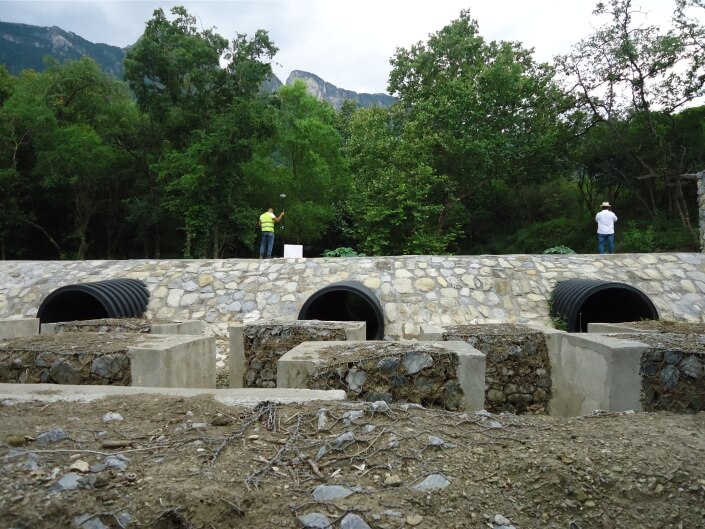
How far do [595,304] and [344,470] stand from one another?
8281mm

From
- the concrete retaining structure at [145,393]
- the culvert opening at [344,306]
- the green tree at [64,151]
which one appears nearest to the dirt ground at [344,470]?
the concrete retaining structure at [145,393]

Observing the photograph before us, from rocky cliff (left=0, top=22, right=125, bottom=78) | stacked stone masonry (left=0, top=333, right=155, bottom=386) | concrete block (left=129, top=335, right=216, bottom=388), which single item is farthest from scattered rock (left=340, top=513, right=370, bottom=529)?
rocky cliff (left=0, top=22, right=125, bottom=78)

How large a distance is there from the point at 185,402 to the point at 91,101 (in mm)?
23509

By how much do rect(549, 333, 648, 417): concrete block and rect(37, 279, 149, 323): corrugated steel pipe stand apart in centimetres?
641

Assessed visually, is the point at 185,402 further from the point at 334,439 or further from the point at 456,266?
the point at 456,266

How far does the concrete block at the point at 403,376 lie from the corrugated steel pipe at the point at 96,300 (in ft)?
17.3

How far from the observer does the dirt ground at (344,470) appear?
1590mm

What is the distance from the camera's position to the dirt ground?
159cm

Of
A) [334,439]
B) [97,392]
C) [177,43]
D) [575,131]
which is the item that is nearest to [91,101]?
[177,43]

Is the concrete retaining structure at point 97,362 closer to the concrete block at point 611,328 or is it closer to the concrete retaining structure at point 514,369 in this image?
the concrete retaining structure at point 514,369

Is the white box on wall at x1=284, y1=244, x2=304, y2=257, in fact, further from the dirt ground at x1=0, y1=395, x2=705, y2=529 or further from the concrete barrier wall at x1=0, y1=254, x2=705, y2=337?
the dirt ground at x1=0, y1=395, x2=705, y2=529

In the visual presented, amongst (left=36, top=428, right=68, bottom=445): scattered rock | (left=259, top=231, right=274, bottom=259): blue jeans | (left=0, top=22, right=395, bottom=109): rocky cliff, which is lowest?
(left=36, top=428, right=68, bottom=445): scattered rock

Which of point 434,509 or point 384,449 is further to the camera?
point 384,449

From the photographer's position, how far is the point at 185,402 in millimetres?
2584
